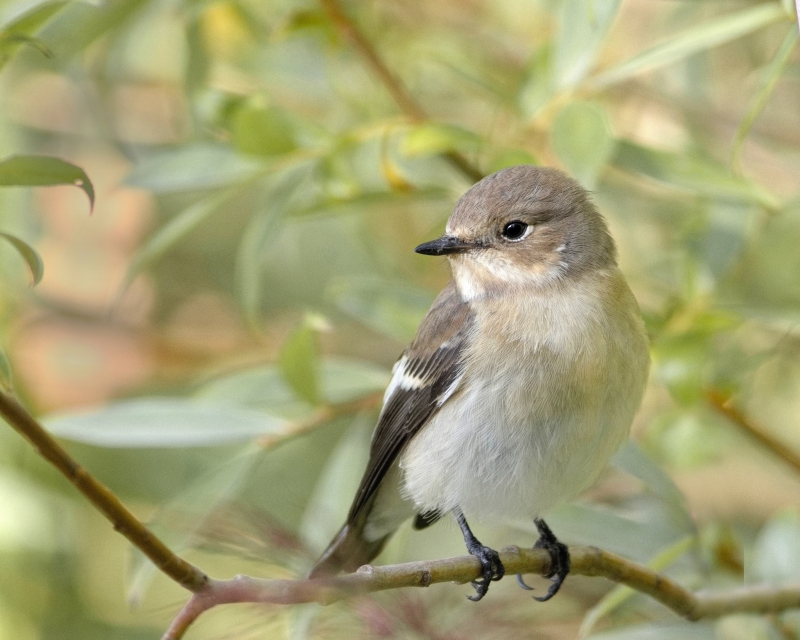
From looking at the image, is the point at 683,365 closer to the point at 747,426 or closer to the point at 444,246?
the point at 747,426

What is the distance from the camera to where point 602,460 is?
103 inches

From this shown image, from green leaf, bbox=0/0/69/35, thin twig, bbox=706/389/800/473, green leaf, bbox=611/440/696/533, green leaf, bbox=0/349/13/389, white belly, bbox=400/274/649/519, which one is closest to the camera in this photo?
green leaf, bbox=0/349/13/389

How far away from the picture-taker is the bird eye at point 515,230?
2.80 m

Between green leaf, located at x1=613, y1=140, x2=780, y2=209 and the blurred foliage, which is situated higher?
green leaf, located at x1=613, y1=140, x2=780, y2=209

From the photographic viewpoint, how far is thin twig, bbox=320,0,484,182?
3.01 meters

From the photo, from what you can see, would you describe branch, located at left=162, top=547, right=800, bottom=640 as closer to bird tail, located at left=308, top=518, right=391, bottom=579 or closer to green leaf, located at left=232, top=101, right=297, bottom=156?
bird tail, located at left=308, top=518, right=391, bottom=579

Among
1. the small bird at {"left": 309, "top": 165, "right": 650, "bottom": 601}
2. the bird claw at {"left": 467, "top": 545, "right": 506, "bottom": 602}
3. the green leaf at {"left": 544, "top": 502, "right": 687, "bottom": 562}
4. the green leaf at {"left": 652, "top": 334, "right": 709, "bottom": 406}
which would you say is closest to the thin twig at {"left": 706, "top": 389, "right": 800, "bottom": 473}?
the green leaf at {"left": 652, "top": 334, "right": 709, "bottom": 406}

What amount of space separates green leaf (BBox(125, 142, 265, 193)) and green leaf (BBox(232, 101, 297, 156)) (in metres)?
0.12

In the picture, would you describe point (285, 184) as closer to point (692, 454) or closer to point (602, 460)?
point (602, 460)

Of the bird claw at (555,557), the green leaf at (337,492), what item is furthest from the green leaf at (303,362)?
the bird claw at (555,557)

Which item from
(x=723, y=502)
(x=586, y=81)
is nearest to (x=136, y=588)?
(x=586, y=81)

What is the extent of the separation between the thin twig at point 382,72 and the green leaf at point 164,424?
949 mm

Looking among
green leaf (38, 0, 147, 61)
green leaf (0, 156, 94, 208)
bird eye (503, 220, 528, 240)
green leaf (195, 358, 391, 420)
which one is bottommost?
green leaf (195, 358, 391, 420)

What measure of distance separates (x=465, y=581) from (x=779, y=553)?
112cm
